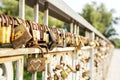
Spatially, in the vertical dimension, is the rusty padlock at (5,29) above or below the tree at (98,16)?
below

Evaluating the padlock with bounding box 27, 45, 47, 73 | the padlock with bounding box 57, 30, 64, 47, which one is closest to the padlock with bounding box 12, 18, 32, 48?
the padlock with bounding box 27, 45, 47, 73

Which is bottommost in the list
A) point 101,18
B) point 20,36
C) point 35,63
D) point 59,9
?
point 35,63

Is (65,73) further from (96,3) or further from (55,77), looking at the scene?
(96,3)

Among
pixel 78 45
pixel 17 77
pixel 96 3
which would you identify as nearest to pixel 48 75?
pixel 17 77

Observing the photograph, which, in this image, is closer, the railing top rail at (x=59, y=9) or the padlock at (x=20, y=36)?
the padlock at (x=20, y=36)

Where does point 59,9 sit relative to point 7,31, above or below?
above

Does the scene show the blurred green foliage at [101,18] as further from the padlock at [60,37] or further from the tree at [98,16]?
the padlock at [60,37]

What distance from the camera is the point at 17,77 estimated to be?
142cm

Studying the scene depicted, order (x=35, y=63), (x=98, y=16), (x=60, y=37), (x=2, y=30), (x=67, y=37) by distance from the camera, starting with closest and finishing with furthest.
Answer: (x=2, y=30), (x=35, y=63), (x=60, y=37), (x=67, y=37), (x=98, y=16)

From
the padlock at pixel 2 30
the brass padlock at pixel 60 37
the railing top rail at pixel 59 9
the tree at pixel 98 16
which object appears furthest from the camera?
the tree at pixel 98 16

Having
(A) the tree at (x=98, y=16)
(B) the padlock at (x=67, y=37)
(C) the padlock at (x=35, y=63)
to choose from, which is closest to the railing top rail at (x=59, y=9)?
(B) the padlock at (x=67, y=37)

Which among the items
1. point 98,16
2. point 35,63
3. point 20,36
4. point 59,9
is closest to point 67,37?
point 59,9

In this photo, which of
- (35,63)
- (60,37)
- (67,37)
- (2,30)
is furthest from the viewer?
(67,37)

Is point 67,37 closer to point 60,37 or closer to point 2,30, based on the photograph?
point 60,37
